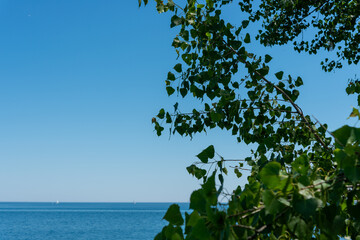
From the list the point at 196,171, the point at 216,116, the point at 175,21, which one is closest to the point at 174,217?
the point at 196,171

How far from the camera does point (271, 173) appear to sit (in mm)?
942

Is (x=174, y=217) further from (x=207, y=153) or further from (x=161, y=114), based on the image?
(x=161, y=114)

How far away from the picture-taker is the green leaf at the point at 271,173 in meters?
0.94

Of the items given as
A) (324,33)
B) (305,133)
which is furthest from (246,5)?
(305,133)

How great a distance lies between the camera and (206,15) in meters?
2.55

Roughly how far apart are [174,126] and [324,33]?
523 cm

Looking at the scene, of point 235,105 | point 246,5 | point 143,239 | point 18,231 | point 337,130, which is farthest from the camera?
point 18,231

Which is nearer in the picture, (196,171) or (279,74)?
(196,171)

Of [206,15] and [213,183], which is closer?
[213,183]

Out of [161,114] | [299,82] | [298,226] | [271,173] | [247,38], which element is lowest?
[298,226]

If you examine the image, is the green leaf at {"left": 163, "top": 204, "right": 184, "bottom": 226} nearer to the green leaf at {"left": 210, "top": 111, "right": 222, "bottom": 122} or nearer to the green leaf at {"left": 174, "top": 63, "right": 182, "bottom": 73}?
the green leaf at {"left": 210, "top": 111, "right": 222, "bottom": 122}

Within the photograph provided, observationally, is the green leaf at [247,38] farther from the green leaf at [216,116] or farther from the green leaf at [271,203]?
the green leaf at [271,203]

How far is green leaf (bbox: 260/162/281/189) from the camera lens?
3.07 ft

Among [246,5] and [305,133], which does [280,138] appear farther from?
[246,5]
